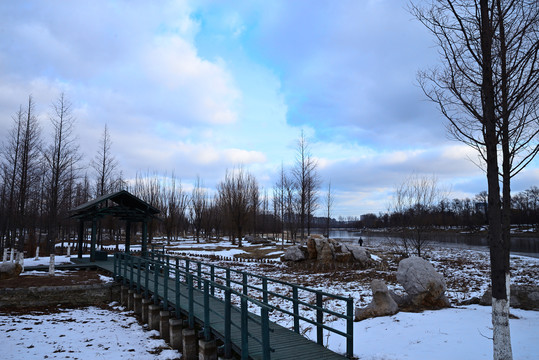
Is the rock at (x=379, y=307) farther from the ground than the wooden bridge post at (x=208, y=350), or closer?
farther from the ground

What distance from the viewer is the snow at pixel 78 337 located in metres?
7.66

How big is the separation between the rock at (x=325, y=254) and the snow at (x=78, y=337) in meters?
12.4

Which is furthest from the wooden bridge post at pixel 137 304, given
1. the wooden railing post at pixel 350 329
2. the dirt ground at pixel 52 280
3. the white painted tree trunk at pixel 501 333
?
the white painted tree trunk at pixel 501 333

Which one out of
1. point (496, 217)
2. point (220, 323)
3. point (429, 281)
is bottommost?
point (220, 323)

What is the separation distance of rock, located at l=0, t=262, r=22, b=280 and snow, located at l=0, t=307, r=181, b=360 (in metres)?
3.80

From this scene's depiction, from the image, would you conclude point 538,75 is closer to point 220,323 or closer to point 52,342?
point 220,323

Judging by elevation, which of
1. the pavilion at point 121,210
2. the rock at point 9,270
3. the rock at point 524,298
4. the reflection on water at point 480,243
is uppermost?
the pavilion at point 121,210

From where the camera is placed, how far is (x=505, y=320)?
14.9ft

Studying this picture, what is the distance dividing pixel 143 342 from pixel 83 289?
507cm

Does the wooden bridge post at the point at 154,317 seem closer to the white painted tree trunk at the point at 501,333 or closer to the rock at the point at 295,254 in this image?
the white painted tree trunk at the point at 501,333

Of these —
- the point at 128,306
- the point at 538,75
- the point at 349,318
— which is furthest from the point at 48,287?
the point at 538,75

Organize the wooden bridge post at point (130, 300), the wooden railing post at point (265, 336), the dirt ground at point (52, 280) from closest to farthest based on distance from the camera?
the wooden railing post at point (265, 336) < the wooden bridge post at point (130, 300) < the dirt ground at point (52, 280)

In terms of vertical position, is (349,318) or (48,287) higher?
(349,318)

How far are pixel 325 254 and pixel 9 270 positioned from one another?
15358mm
